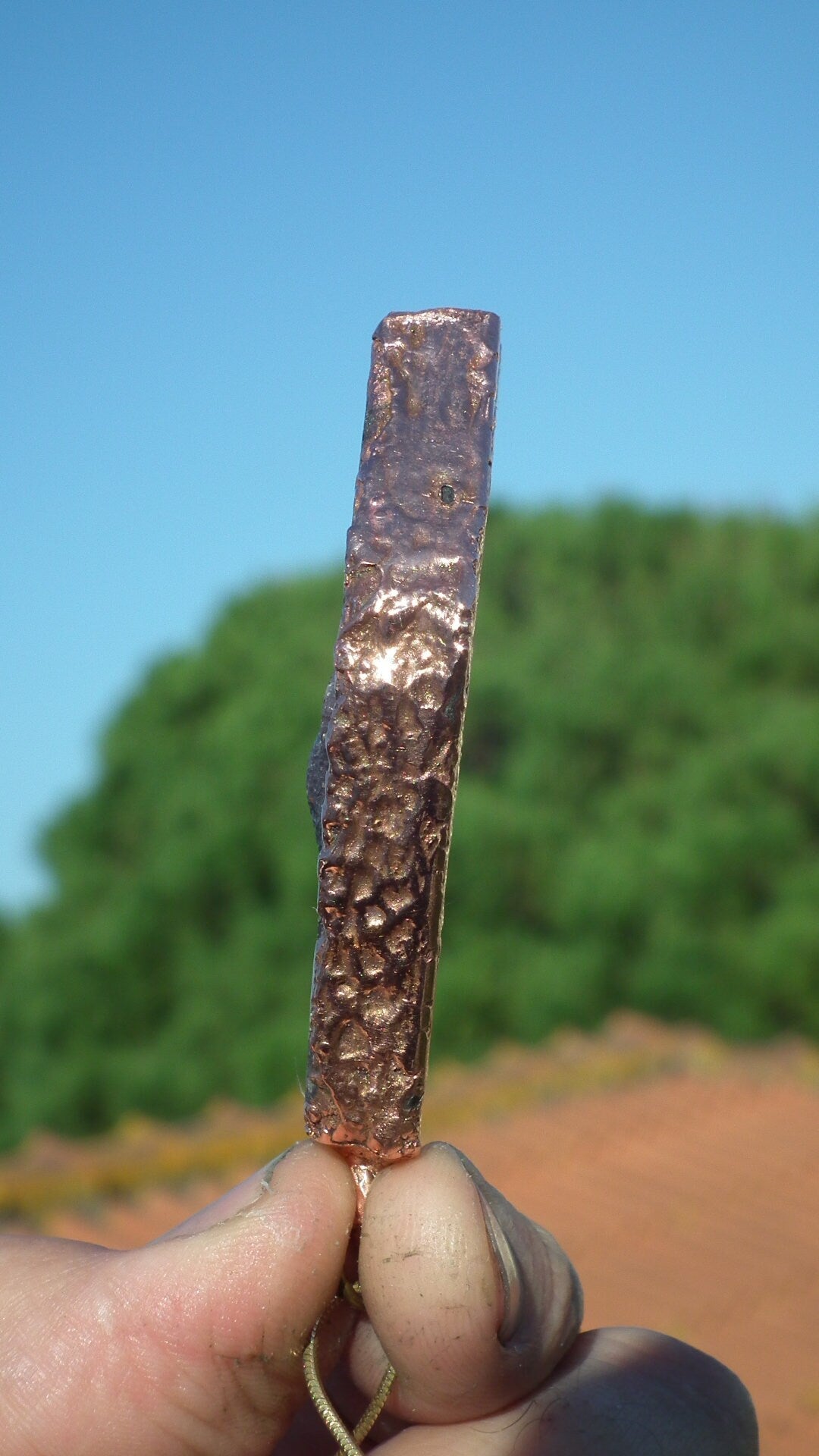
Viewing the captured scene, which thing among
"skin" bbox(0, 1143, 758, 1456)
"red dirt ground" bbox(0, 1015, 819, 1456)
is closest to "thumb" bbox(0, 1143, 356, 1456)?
"skin" bbox(0, 1143, 758, 1456)

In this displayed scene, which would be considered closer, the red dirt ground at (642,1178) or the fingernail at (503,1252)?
the fingernail at (503,1252)

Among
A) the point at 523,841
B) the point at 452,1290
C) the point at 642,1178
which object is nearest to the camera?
the point at 452,1290

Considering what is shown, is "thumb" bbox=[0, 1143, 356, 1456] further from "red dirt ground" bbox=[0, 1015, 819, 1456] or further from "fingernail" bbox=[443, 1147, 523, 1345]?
"red dirt ground" bbox=[0, 1015, 819, 1456]

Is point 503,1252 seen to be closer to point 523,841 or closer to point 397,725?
point 397,725

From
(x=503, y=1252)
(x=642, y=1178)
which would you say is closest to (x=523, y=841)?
(x=642, y=1178)

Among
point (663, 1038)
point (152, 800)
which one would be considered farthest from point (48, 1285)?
point (152, 800)

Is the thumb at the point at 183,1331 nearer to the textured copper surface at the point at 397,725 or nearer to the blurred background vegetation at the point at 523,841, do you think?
the textured copper surface at the point at 397,725

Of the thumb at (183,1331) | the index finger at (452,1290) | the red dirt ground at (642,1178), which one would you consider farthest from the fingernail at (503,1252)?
the red dirt ground at (642,1178)

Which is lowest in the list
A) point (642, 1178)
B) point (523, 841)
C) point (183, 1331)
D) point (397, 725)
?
point (642, 1178)
